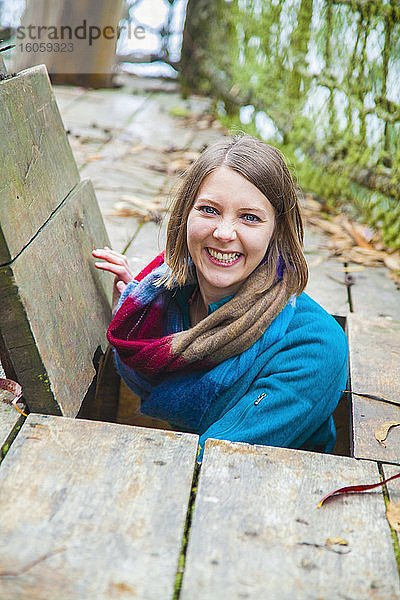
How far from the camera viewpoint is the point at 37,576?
1.23 meters

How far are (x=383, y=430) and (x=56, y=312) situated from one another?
3.30ft

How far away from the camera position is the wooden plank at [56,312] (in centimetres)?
171

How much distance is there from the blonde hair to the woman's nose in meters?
0.15

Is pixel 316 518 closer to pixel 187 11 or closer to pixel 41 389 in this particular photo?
pixel 41 389

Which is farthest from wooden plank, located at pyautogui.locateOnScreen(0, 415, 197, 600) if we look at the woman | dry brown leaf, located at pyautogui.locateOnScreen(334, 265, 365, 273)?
dry brown leaf, located at pyautogui.locateOnScreen(334, 265, 365, 273)

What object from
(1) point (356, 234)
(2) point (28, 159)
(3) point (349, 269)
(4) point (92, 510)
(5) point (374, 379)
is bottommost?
(1) point (356, 234)

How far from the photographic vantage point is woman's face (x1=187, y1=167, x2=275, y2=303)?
6.81 feet

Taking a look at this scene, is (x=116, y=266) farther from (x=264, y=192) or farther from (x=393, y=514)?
(x=393, y=514)

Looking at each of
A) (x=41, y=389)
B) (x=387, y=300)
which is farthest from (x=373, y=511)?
(x=387, y=300)

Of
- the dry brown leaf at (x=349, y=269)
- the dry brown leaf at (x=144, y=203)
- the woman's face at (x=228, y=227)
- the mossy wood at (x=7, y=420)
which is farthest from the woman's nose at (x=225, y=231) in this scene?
the dry brown leaf at (x=144, y=203)

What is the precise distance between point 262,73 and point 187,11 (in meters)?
2.08

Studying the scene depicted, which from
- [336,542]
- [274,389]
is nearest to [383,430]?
[274,389]

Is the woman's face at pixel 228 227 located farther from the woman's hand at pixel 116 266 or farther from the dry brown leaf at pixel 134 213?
the dry brown leaf at pixel 134 213

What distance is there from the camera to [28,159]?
1.91 meters
